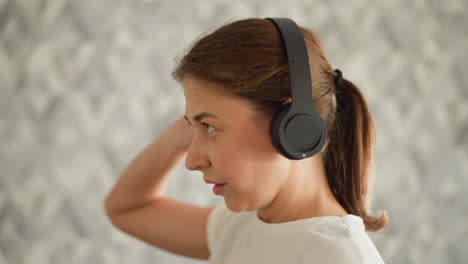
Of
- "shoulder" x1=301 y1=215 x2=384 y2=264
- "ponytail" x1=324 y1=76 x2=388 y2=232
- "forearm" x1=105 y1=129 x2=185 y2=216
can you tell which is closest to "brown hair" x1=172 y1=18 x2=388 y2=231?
"ponytail" x1=324 y1=76 x2=388 y2=232

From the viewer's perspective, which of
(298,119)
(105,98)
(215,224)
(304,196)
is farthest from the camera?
(105,98)

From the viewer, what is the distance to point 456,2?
4.96 feet

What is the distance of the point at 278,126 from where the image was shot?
81cm

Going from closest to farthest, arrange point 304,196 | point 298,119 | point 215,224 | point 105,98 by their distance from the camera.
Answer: point 298,119, point 304,196, point 215,224, point 105,98

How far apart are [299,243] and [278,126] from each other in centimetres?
22

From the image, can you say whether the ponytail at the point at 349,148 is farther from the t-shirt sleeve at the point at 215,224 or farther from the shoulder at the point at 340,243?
the t-shirt sleeve at the point at 215,224

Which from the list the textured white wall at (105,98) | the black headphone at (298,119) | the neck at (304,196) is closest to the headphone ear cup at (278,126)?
the black headphone at (298,119)

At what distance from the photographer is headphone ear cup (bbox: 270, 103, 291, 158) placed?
809 millimetres

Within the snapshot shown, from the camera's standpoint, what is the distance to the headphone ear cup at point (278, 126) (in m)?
0.81

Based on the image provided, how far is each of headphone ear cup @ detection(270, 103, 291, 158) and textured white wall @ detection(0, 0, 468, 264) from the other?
1.76ft

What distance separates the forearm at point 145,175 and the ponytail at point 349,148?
371 mm

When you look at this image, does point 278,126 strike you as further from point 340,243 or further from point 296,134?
point 340,243

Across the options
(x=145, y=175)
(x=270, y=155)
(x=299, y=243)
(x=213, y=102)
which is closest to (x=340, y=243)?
(x=299, y=243)

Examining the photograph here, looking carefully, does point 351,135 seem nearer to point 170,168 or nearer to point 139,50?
point 170,168
